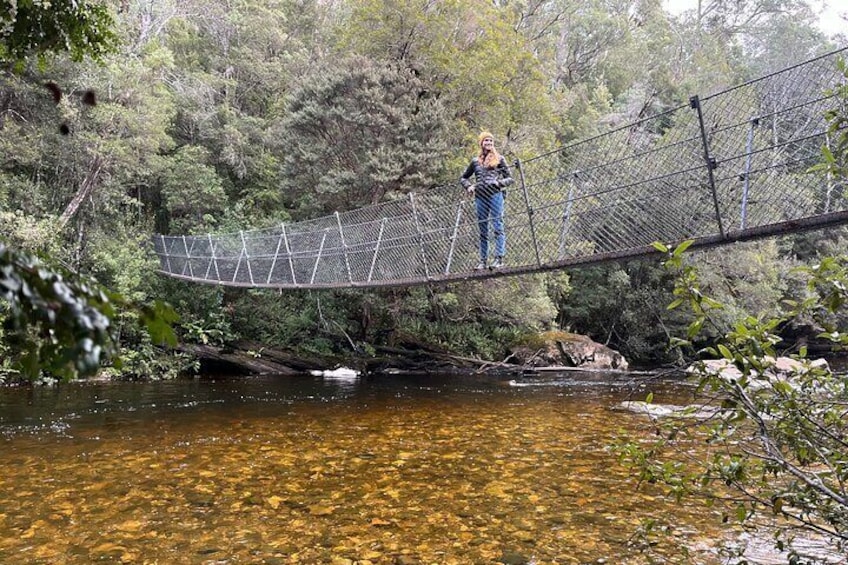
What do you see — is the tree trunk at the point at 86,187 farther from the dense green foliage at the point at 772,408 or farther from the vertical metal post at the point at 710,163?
the dense green foliage at the point at 772,408

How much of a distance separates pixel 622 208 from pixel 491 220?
1079 millimetres

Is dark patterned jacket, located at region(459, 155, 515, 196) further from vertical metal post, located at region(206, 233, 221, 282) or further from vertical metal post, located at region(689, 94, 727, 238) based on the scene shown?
vertical metal post, located at region(206, 233, 221, 282)

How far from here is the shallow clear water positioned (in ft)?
7.18

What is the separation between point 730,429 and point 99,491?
284cm

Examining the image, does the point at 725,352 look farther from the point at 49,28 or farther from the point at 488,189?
the point at 488,189

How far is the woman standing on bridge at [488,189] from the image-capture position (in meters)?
4.04

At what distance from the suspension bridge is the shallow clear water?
3.66 ft

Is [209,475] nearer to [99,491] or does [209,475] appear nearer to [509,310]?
[99,491]

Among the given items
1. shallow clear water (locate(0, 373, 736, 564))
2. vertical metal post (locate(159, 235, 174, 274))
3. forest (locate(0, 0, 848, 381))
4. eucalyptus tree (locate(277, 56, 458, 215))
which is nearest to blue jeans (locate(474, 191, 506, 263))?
shallow clear water (locate(0, 373, 736, 564))

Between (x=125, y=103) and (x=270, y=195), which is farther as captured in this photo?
(x=270, y=195)

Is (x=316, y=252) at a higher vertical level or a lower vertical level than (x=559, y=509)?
higher

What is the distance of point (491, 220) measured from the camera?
402 centimetres

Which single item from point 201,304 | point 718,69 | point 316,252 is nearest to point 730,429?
point 316,252

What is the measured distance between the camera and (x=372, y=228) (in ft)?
18.4
